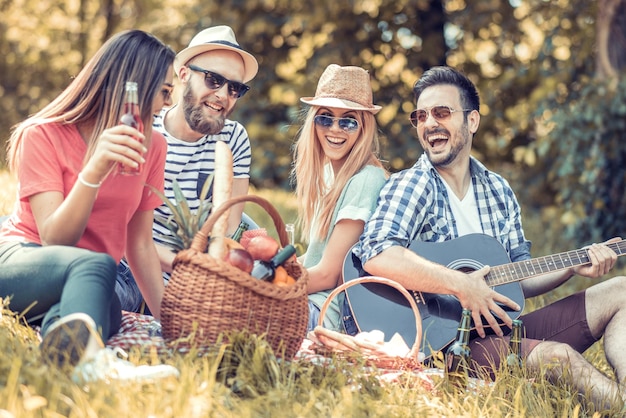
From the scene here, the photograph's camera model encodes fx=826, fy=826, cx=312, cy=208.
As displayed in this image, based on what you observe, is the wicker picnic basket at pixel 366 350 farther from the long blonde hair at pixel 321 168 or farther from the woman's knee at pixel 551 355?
the long blonde hair at pixel 321 168

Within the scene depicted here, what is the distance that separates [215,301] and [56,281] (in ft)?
1.92

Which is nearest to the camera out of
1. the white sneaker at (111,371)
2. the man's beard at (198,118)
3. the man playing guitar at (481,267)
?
the white sneaker at (111,371)

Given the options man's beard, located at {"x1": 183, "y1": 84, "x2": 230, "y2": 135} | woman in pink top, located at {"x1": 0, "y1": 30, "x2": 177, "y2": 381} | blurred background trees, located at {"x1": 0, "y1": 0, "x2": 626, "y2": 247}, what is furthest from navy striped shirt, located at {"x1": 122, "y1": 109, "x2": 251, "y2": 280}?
blurred background trees, located at {"x1": 0, "y1": 0, "x2": 626, "y2": 247}

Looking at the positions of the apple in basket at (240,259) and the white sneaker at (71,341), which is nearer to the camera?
the white sneaker at (71,341)

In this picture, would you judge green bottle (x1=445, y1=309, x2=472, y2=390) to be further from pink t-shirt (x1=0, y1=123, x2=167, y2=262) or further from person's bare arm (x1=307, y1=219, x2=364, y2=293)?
pink t-shirt (x1=0, y1=123, x2=167, y2=262)

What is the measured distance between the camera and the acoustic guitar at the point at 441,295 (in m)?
3.89

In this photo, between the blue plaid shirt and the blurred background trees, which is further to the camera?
the blurred background trees

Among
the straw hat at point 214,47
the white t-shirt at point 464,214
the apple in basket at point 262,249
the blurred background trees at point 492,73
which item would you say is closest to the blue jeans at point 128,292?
the apple in basket at point 262,249

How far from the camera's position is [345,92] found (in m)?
4.50

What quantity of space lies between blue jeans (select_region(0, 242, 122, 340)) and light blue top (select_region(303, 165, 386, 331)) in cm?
136

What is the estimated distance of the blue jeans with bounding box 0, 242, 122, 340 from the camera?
289 centimetres

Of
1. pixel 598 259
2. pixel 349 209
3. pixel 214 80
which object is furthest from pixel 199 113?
pixel 598 259

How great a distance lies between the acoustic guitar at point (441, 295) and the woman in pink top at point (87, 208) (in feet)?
3.28

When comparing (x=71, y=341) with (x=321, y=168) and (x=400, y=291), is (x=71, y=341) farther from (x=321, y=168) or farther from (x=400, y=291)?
(x=321, y=168)
